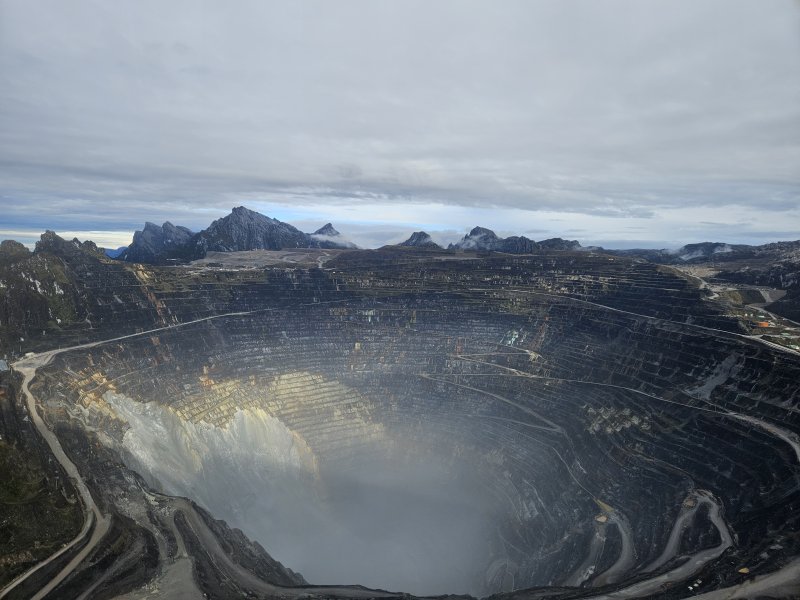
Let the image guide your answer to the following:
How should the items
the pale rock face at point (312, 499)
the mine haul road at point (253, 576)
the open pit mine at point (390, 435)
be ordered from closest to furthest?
the mine haul road at point (253, 576)
the open pit mine at point (390, 435)
the pale rock face at point (312, 499)

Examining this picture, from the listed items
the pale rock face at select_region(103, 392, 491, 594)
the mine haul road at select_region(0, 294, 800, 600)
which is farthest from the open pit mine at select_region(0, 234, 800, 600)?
the pale rock face at select_region(103, 392, 491, 594)

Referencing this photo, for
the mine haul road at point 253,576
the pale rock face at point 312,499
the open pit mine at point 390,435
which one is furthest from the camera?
the pale rock face at point 312,499

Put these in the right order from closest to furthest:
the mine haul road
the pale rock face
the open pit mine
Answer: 1. the mine haul road
2. the open pit mine
3. the pale rock face

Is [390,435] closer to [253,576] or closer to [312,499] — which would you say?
[312,499]

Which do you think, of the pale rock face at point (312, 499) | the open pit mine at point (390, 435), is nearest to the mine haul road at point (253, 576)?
the open pit mine at point (390, 435)

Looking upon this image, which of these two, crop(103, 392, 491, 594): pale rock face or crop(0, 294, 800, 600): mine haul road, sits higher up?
crop(0, 294, 800, 600): mine haul road

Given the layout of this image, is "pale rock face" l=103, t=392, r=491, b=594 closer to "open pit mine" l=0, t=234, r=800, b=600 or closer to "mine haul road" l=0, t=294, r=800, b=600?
"open pit mine" l=0, t=234, r=800, b=600

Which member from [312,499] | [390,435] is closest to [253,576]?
[312,499]

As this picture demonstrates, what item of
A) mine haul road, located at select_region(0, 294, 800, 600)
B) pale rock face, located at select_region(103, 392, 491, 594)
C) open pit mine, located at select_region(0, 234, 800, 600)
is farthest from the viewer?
pale rock face, located at select_region(103, 392, 491, 594)

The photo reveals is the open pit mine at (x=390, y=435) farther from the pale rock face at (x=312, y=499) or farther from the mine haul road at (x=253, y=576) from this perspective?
the pale rock face at (x=312, y=499)
